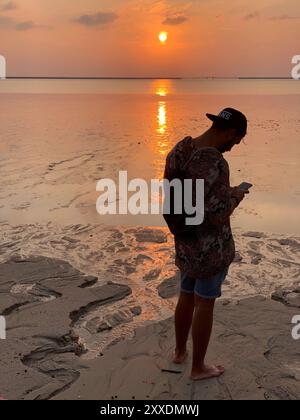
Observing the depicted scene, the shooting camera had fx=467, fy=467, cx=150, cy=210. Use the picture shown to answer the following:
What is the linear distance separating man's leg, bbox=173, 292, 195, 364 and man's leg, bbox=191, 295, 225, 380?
18cm

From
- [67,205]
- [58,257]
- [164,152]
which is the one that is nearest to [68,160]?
[164,152]

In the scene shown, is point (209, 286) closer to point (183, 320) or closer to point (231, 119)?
point (183, 320)

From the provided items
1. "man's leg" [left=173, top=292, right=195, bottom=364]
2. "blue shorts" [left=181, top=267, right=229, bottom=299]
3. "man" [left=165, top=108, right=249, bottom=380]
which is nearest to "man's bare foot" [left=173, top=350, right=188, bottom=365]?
"man's leg" [left=173, top=292, right=195, bottom=364]

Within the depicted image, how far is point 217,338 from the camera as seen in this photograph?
3609 millimetres

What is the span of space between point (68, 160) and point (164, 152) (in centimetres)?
254

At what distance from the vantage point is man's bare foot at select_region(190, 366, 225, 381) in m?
3.07

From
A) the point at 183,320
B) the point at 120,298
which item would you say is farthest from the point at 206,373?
the point at 120,298

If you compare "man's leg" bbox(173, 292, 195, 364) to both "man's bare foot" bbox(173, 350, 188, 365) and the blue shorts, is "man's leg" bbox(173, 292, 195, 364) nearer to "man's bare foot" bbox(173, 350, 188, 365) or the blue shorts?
"man's bare foot" bbox(173, 350, 188, 365)

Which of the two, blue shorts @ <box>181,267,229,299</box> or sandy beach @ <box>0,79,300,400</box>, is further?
sandy beach @ <box>0,79,300,400</box>

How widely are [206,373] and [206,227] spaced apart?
1064mm

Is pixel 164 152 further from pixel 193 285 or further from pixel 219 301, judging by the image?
pixel 193 285

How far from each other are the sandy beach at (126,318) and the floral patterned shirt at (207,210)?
874 millimetres

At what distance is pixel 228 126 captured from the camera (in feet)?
8.49

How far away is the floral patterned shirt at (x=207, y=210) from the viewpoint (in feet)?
8.25
